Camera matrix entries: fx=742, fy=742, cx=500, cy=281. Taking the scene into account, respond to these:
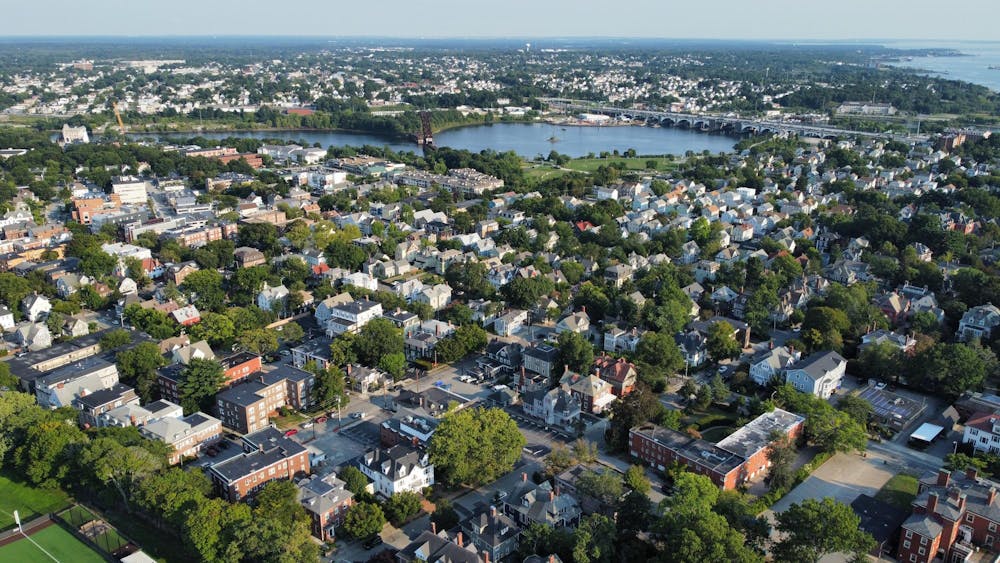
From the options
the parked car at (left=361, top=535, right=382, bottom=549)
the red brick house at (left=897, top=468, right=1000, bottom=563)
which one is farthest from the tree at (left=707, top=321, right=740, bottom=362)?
the parked car at (left=361, top=535, right=382, bottom=549)

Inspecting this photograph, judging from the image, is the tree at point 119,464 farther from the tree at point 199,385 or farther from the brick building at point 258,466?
the tree at point 199,385

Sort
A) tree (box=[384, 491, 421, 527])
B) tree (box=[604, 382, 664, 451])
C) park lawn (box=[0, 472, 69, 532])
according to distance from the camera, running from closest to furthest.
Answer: tree (box=[384, 491, 421, 527]), park lawn (box=[0, 472, 69, 532]), tree (box=[604, 382, 664, 451])

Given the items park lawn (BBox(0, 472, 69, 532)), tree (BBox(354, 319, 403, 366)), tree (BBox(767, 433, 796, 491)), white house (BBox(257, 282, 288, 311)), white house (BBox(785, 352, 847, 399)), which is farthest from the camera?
white house (BBox(257, 282, 288, 311))

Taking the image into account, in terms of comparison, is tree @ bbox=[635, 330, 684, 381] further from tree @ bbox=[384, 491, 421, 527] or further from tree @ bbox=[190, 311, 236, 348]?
tree @ bbox=[190, 311, 236, 348]

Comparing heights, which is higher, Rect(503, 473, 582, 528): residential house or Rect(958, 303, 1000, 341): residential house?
Rect(958, 303, 1000, 341): residential house

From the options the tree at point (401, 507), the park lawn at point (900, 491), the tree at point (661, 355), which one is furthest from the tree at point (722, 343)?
the tree at point (401, 507)
